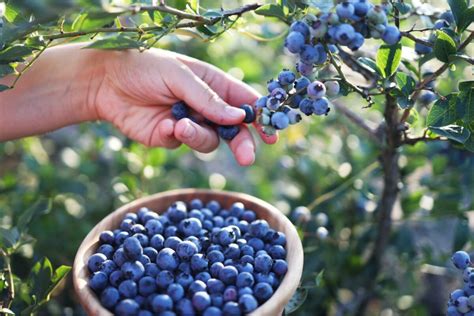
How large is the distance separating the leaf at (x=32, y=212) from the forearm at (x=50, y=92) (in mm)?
213

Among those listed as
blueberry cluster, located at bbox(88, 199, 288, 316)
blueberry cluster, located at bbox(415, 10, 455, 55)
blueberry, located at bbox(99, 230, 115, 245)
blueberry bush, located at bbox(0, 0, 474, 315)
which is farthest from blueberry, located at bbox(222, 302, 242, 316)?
blueberry cluster, located at bbox(415, 10, 455, 55)

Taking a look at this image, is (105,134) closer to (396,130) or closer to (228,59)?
(228,59)

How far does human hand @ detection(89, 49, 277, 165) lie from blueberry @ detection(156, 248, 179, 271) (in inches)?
11.4

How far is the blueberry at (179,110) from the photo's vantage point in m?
1.33

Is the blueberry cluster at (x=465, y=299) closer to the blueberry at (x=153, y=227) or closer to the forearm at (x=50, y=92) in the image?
the blueberry at (x=153, y=227)

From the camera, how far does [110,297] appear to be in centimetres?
101

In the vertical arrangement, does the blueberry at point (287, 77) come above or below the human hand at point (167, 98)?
above

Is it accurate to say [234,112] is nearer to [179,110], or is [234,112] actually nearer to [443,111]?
[179,110]

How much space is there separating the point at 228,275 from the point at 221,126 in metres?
0.40

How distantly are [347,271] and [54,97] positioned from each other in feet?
3.28

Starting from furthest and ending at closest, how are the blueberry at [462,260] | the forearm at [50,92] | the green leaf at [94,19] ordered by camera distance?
the forearm at [50,92] → the blueberry at [462,260] → the green leaf at [94,19]

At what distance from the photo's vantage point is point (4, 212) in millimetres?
1760

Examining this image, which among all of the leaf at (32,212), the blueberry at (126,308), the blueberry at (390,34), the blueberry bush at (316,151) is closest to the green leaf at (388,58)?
the blueberry bush at (316,151)

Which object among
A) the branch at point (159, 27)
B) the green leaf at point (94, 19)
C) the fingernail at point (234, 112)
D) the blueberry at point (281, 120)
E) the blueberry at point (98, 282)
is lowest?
the blueberry at point (98, 282)
